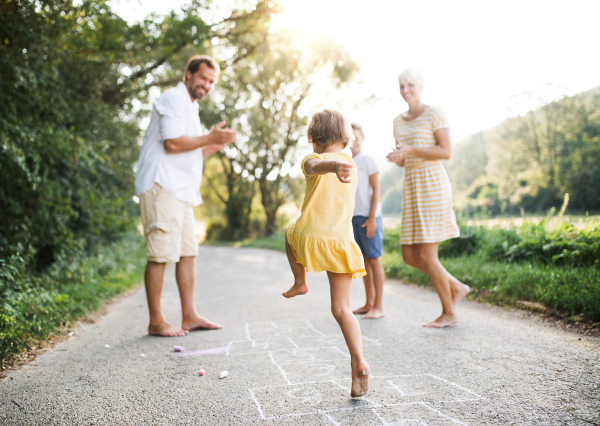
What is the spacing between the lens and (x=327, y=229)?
7.30 ft

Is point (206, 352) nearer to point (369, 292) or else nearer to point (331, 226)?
point (331, 226)

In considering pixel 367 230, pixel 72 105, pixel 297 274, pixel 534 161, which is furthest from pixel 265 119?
pixel 297 274

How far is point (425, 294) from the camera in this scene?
508 cm

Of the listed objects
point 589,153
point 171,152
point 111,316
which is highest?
point 589,153

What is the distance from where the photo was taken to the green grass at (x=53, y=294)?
303 centimetres

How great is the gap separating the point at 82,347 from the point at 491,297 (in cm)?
380

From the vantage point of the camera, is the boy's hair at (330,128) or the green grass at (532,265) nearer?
the boy's hair at (330,128)

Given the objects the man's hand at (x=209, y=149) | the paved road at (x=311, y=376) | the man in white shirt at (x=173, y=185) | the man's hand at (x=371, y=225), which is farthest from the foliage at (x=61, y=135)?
the man's hand at (x=371, y=225)

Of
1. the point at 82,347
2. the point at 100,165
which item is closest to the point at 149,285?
the point at 82,347

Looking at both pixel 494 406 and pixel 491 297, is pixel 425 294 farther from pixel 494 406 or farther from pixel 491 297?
pixel 494 406

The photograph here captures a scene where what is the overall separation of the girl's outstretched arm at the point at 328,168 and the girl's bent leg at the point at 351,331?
55 centimetres

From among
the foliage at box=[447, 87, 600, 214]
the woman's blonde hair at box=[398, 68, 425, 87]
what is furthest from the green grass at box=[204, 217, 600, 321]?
the woman's blonde hair at box=[398, 68, 425, 87]

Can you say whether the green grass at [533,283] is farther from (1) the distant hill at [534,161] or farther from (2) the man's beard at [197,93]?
(2) the man's beard at [197,93]

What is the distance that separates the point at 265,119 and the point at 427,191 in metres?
18.0
